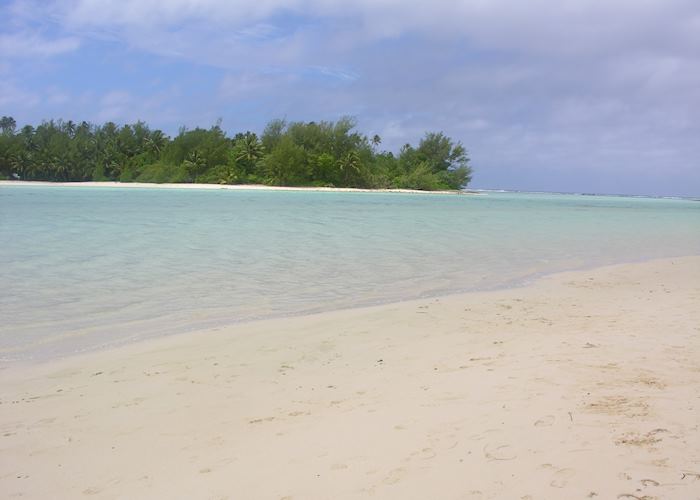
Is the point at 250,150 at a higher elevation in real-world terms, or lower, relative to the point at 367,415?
higher

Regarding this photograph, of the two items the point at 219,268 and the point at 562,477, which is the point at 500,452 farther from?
the point at 219,268

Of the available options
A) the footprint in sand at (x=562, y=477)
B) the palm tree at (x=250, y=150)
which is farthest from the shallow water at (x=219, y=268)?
the palm tree at (x=250, y=150)

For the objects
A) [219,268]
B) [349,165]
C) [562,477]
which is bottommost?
[219,268]

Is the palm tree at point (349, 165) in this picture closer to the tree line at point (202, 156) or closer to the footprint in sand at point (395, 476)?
the tree line at point (202, 156)

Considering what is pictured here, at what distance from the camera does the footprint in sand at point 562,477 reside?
2348mm

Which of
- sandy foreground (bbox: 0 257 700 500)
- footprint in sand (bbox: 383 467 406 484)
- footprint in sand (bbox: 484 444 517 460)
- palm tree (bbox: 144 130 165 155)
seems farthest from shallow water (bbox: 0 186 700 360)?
palm tree (bbox: 144 130 165 155)

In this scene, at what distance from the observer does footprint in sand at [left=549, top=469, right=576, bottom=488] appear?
2348 millimetres

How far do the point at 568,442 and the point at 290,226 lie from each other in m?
15.9

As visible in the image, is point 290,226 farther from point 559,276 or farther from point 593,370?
point 593,370

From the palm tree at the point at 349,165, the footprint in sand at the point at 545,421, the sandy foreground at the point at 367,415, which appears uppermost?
the palm tree at the point at 349,165

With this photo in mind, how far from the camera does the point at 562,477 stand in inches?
94.5

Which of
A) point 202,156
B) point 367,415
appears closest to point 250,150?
point 202,156

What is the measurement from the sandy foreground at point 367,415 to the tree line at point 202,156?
6488 centimetres

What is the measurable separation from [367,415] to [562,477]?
1.19 meters
